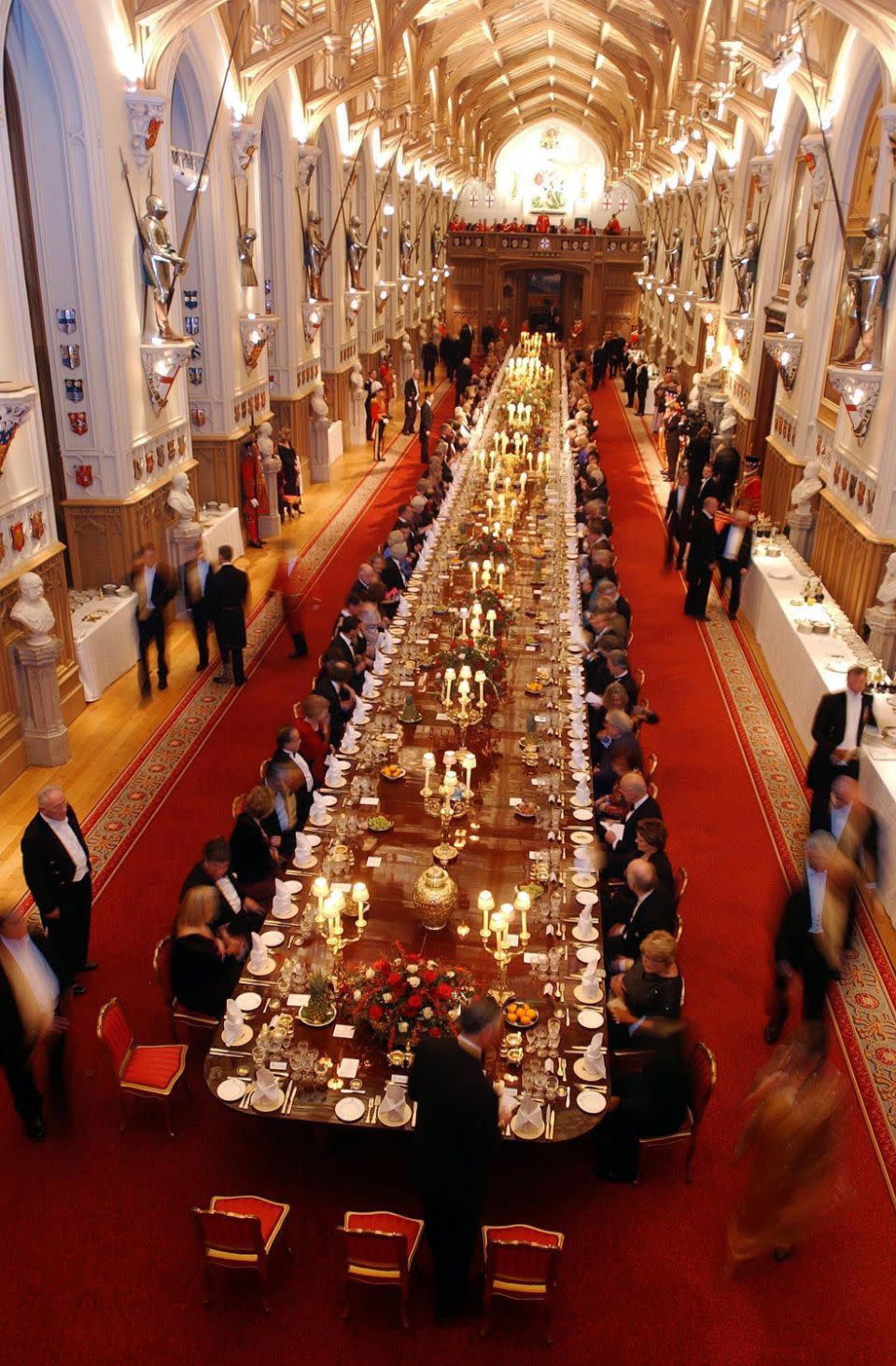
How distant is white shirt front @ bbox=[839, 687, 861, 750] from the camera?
300 inches

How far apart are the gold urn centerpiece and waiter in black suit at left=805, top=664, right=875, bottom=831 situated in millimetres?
3362

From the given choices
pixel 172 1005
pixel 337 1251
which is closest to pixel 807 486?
pixel 172 1005

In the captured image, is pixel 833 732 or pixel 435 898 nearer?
pixel 435 898

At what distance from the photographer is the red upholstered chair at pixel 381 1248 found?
4.14 m

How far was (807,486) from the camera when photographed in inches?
496

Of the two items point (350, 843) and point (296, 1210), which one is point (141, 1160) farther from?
point (350, 843)

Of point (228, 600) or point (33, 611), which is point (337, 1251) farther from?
point (228, 600)

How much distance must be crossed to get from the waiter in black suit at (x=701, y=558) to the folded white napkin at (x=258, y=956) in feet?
27.4

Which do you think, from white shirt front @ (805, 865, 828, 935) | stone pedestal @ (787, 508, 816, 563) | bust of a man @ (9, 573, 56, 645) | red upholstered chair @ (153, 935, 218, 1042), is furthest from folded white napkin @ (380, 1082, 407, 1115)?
stone pedestal @ (787, 508, 816, 563)

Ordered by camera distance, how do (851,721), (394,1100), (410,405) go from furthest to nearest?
(410,405) → (851,721) → (394,1100)

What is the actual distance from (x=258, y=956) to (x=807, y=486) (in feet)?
31.7

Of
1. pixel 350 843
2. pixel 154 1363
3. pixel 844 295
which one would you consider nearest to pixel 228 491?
pixel 844 295

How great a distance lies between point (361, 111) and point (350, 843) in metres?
19.5

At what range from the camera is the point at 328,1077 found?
4.78 meters
